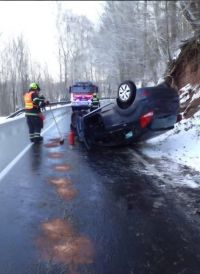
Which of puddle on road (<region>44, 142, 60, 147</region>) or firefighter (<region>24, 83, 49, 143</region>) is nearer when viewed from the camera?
puddle on road (<region>44, 142, 60, 147</region>)

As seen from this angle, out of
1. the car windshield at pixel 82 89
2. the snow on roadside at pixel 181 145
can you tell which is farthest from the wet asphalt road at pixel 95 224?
the car windshield at pixel 82 89

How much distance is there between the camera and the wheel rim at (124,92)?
392 inches

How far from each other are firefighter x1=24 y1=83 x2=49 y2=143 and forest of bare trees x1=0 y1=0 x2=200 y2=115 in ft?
7.44

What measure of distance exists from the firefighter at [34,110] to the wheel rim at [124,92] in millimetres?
3490

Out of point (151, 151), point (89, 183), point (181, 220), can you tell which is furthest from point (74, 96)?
point (181, 220)

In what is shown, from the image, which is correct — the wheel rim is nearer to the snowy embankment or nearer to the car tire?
the car tire

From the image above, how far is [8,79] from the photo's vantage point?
6675cm

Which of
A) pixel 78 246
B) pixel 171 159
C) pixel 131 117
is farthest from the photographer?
pixel 131 117

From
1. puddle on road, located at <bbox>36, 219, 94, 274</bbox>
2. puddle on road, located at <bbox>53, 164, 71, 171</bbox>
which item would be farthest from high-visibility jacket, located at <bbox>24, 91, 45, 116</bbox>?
puddle on road, located at <bbox>36, 219, 94, 274</bbox>

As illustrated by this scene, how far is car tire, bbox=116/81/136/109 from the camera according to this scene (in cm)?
984

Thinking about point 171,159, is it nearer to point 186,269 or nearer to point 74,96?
point 186,269

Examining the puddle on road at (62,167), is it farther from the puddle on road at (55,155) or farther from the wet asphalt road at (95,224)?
the puddle on road at (55,155)

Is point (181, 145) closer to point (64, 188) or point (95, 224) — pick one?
point (64, 188)

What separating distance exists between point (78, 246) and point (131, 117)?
593 centimetres
